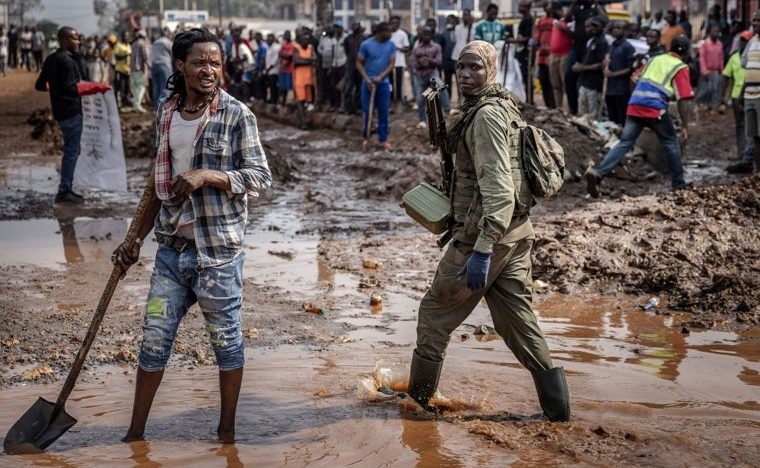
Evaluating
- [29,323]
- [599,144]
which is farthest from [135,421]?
[599,144]

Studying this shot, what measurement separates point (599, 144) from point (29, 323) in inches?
324

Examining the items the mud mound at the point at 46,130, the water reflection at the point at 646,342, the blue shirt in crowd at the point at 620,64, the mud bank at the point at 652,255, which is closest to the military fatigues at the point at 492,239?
the water reflection at the point at 646,342

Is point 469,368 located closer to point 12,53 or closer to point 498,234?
point 498,234

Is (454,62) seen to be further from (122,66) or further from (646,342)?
(646,342)

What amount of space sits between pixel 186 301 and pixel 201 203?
411 mm

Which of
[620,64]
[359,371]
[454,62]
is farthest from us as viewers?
[454,62]

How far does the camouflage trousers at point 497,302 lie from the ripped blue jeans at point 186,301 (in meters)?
0.85

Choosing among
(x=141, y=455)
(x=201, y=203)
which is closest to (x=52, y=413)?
(x=141, y=455)

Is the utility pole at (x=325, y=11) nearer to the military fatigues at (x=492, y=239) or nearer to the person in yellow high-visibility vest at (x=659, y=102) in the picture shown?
the person in yellow high-visibility vest at (x=659, y=102)

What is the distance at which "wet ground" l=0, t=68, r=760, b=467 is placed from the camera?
14.4 feet

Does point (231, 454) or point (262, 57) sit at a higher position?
point (262, 57)

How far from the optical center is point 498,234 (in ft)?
13.8

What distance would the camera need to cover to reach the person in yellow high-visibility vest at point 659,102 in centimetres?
1049

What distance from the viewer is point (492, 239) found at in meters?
4.19
